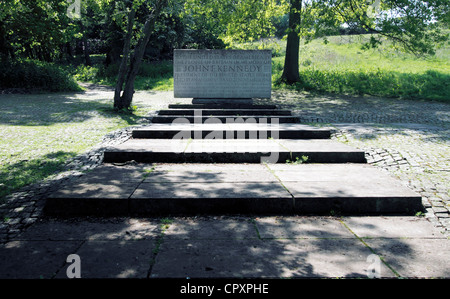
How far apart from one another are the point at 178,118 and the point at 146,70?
50.0 feet

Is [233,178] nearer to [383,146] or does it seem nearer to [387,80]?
[383,146]

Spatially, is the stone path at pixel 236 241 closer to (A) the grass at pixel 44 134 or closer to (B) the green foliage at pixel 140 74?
(A) the grass at pixel 44 134

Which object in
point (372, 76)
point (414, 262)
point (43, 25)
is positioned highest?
point (43, 25)

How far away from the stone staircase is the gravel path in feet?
0.94

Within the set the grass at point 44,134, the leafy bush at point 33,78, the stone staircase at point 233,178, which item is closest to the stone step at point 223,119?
the grass at point 44,134

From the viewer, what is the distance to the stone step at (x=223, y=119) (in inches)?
362

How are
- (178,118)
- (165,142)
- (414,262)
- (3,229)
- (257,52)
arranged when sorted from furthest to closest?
1. (257,52)
2. (178,118)
3. (165,142)
4. (3,229)
5. (414,262)

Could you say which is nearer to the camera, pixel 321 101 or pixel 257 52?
pixel 257 52

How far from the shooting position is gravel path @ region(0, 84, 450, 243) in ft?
13.0

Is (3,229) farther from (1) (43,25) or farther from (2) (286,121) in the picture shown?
(1) (43,25)

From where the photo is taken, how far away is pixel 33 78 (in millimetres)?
17672

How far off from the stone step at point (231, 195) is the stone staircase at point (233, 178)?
0.01 m
